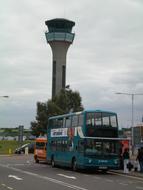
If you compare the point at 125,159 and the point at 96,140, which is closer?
the point at 96,140

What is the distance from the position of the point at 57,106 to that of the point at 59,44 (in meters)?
46.6

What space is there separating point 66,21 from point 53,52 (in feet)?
29.8

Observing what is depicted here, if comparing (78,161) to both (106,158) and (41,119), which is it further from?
(41,119)

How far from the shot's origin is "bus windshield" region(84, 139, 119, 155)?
110 feet

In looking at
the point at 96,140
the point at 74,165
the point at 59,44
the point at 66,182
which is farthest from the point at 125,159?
the point at 59,44

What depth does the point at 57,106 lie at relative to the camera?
99375 mm

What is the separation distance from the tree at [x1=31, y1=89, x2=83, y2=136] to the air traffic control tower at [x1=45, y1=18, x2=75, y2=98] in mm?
38609

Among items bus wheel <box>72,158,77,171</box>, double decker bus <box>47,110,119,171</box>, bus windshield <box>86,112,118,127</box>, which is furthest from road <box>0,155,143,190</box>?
bus wheel <box>72,158,77,171</box>

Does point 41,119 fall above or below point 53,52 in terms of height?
below

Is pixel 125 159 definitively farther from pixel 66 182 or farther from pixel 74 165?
pixel 66 182

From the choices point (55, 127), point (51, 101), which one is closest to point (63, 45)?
point (51, 101)

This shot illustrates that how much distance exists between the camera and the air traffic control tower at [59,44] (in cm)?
14212

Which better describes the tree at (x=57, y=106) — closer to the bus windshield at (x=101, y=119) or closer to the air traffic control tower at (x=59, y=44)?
the air traffic control tower at (x=59, y=44)

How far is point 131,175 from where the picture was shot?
32625 mm
